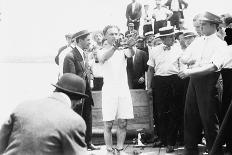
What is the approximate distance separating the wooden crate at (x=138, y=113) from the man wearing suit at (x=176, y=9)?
519 centimetres

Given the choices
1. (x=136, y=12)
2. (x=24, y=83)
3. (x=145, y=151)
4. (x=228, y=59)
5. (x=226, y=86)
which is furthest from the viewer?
(x=24, y=83)

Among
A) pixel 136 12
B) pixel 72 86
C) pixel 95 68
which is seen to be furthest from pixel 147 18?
pixel 72 86

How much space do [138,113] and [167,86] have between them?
3.63 feet

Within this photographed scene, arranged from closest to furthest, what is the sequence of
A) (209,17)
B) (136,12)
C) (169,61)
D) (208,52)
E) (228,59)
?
(209,17), (208,52), (228,59), (169,61), (136,12)

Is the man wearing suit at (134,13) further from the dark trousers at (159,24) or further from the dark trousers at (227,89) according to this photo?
the dark trousers at (227,89)

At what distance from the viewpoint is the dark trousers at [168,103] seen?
24.1 ft

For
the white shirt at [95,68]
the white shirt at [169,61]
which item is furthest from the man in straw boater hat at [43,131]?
the white shirt at [95,68]

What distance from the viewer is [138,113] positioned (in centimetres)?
819

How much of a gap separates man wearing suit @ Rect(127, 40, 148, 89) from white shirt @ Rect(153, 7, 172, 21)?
13.4 ft

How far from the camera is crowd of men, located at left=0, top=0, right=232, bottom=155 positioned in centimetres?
300

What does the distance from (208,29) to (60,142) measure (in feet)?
11.7

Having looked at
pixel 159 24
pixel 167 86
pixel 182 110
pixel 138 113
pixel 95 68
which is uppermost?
pixel 159 24

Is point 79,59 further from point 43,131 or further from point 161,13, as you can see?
point 161,13

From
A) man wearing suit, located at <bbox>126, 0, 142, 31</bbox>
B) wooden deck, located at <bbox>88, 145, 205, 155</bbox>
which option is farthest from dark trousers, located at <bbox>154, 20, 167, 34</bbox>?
wooden deck, located at <bbox>88, 145, 205, 155</bbox>
